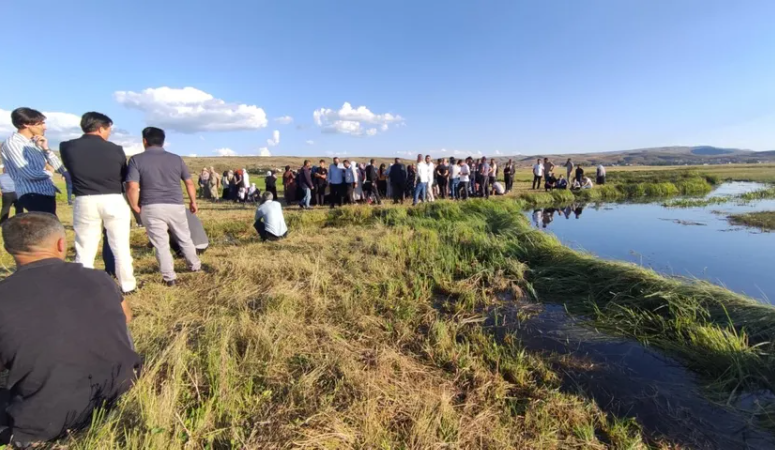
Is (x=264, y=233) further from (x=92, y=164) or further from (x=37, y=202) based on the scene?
(x=92, y=164)

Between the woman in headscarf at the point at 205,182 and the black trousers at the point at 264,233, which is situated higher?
the woman in headscarf at the point at 205,182

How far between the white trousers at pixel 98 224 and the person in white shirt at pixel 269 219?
2920 millimetres

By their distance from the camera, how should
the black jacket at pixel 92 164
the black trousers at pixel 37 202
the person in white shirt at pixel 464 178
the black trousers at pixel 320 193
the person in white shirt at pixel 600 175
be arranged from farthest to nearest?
the person in white shirt at pixel 600 175, the person in white shirt at pixel 464 178, the black trousers at pixel 320 193, the black trousers at pixel 37 202, the black jacket at pixel 92 164

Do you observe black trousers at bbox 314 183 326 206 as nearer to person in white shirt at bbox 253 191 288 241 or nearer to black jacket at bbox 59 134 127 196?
person in white shirt at bbox 253 191 288 241

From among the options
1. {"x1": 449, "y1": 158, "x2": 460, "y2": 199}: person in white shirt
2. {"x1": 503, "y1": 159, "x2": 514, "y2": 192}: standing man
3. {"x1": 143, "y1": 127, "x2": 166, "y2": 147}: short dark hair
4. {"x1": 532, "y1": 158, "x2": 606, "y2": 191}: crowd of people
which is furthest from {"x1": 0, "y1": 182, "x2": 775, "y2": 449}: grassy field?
{"x1": 532, "y1": 158, "x2": 606, "y2": 191}: crowd of people

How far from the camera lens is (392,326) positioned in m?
3.45

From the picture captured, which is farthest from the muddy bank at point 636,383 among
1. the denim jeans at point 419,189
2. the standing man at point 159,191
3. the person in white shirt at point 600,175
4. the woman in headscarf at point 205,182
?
the person in white shirt at point 600,175

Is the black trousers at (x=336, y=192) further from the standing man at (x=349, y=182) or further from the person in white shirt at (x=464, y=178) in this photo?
the person in white shirt at (x=464, y=178)

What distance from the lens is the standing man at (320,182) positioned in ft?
40.9

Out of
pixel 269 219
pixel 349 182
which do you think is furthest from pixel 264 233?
pixel 349 182

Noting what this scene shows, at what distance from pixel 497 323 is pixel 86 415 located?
3337 millimetres

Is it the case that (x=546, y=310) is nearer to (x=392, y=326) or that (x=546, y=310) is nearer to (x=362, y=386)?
(x=392, y=326)

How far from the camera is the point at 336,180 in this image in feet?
38.6

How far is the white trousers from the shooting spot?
3.52 metres
